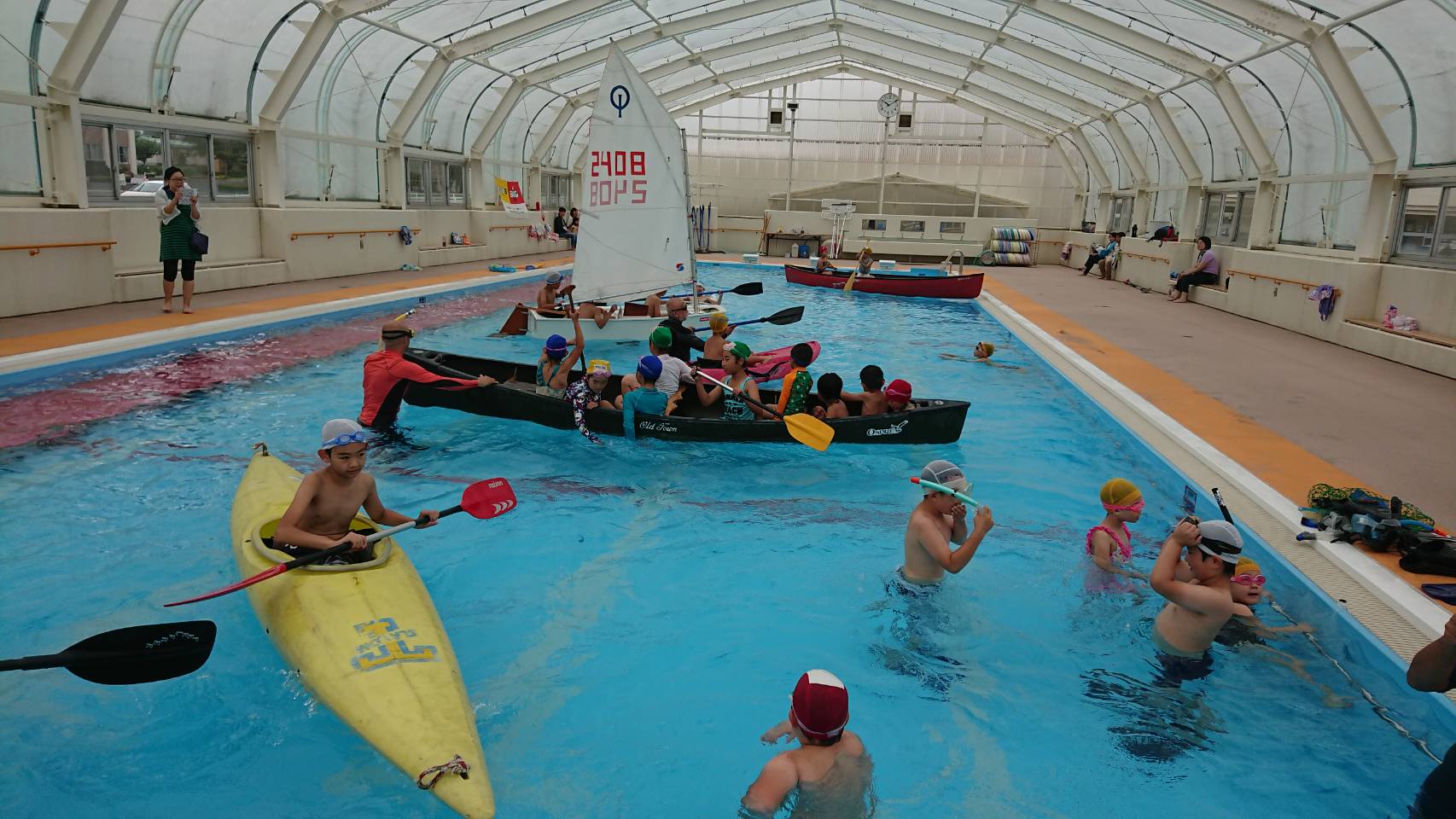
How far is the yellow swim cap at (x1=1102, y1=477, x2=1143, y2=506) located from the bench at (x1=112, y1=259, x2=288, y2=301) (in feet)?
48.5

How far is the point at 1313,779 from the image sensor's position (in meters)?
4.50

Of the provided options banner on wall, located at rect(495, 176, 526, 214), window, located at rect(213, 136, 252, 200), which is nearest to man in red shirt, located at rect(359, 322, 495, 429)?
window, located at rect(213, 136, 252, 200)

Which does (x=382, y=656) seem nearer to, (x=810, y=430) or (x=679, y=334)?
(x=810, y=430)

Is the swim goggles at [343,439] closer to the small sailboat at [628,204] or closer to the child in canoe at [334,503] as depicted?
the child in canoe at [334,503]

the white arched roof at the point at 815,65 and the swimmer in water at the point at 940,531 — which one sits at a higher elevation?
the white arched roof at the point at 815,65

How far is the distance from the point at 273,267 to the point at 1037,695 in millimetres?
16899

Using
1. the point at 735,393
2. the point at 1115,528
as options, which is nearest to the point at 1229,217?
the point at 735,393

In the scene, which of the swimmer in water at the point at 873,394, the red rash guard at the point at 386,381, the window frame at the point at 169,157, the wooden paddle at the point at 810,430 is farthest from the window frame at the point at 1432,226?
the window frame at the point at 169,157

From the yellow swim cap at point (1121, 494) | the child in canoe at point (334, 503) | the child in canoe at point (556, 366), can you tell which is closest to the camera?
the child in canoe at point (334, 503)

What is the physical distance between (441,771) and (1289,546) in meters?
5.37

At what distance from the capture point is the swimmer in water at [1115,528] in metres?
Answer: 5.48

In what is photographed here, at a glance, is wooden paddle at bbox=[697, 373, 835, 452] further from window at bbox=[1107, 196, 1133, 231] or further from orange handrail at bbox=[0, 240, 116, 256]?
window at bbox=[1107, 196, 1133, 231]

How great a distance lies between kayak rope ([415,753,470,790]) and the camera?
363cm

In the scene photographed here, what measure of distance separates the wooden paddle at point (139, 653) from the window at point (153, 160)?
44.5 feet
